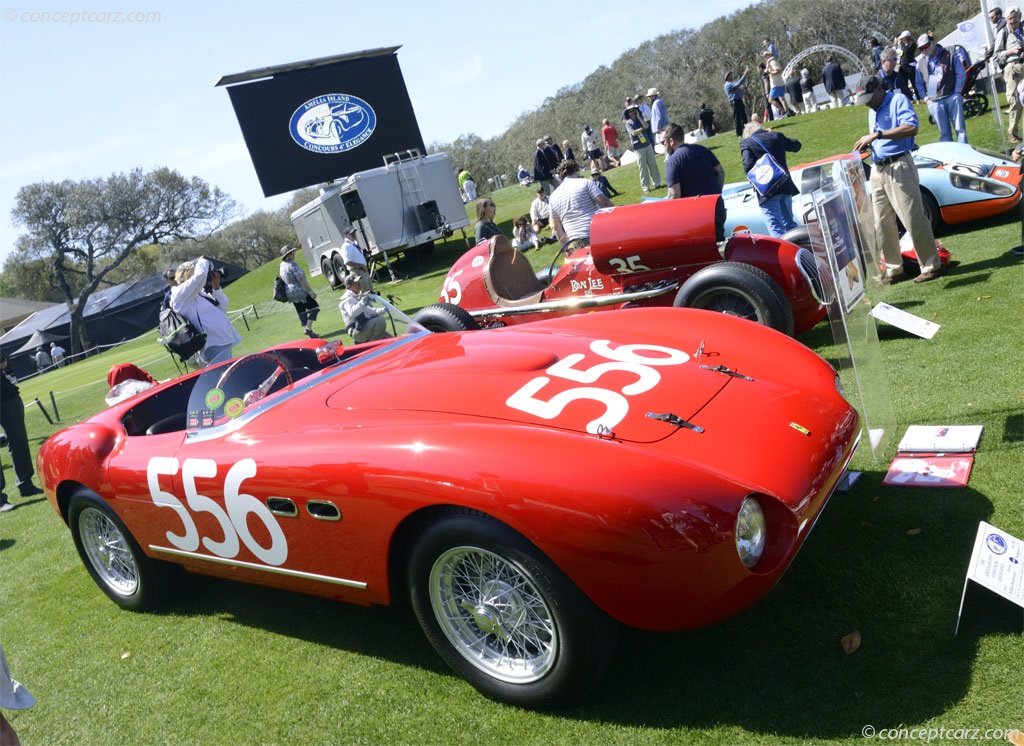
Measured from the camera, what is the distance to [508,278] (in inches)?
308

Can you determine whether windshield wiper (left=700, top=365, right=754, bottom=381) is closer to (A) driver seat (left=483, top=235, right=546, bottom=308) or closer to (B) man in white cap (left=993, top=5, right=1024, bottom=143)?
(A) driver seat (left=483, top=235, right=546, bottom=308)

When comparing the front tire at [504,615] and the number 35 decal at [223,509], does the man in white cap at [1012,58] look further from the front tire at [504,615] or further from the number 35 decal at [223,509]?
the number 35 decal at [223,509]

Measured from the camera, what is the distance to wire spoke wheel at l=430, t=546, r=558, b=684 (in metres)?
2.85

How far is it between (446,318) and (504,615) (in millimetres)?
4410

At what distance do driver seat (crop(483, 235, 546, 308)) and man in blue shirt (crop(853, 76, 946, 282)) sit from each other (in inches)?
120

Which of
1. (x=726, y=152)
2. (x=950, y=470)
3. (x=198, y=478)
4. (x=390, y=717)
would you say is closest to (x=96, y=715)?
(x=198, y=478)

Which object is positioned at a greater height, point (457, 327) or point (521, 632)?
point (457, 327)

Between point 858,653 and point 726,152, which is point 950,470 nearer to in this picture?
point 858,653

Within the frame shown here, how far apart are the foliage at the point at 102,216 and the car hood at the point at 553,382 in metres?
46.8

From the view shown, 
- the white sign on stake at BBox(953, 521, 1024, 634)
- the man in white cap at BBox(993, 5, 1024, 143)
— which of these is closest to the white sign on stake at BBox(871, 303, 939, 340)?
the white sign on stake at BBox(953, 521, 1024, 634)

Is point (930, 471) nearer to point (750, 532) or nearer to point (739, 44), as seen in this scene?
point (750, 532)

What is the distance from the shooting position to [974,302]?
6492 mm

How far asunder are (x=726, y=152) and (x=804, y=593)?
60.1ft
